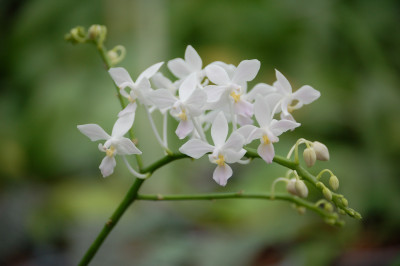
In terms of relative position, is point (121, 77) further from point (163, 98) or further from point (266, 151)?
point (266, 151)

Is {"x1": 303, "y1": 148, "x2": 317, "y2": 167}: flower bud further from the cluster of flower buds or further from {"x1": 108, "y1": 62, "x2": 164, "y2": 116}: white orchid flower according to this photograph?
{"x1": 108, "y1": 62, "x2": 164, "y2": 116}: white orchid flower

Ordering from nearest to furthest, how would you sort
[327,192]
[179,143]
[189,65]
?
[327,192] → [189,65] → [179,143]

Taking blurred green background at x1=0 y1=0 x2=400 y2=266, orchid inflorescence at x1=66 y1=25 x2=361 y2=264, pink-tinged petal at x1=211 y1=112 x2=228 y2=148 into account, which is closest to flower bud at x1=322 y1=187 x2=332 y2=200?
orchid inflorescence at x1=66 y1=25 x2=361 y2=264

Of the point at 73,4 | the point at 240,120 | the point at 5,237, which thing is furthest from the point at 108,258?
the point at 73,4

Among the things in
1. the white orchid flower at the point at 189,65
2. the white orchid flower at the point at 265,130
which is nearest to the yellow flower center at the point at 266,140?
the white orchid flower at the point at 265,130

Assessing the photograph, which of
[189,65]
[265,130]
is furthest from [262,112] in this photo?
[189,65]

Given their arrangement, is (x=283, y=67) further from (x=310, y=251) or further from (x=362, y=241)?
(x=310, y=251)

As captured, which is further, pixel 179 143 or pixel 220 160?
pixel 179 143
